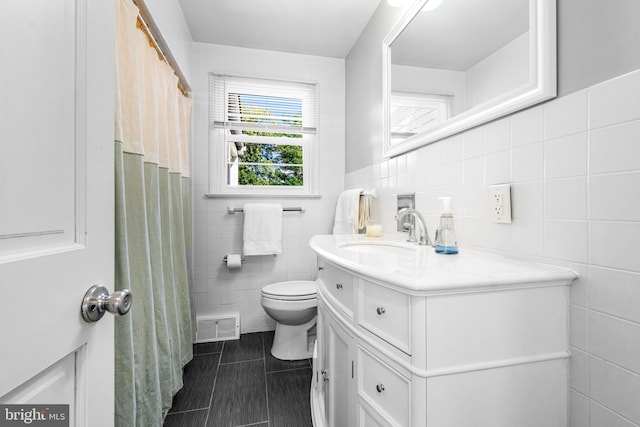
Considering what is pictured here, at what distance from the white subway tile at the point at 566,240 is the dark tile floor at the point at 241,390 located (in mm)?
1236

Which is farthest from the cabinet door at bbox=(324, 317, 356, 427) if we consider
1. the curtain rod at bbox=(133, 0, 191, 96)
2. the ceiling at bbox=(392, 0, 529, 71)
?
the curtain rod at bbox=(133, 0, 191, 96)

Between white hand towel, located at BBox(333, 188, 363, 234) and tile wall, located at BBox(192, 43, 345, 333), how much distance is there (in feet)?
0.99

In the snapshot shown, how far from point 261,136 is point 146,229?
136 centimetres

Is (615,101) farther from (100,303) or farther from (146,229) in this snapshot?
(146,229)

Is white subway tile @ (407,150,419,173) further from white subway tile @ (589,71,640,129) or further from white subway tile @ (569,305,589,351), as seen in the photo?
white subway tile @ (569,305,589,351)

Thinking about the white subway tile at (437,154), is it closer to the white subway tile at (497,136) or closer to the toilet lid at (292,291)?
the white subway tile at (497,136)

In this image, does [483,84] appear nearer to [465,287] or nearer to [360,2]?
[465,287]

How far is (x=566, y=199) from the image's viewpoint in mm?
700

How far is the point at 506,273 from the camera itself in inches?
26.3

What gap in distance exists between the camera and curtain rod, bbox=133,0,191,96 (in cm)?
120

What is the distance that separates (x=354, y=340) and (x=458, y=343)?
1.02ft

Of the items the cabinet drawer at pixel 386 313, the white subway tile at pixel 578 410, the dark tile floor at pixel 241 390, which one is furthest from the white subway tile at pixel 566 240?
the dark tile floor at pixel 241 390

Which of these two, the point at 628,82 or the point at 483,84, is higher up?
the point at 483,84

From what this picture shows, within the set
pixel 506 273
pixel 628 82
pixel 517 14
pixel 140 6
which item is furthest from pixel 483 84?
pixel 140 6
